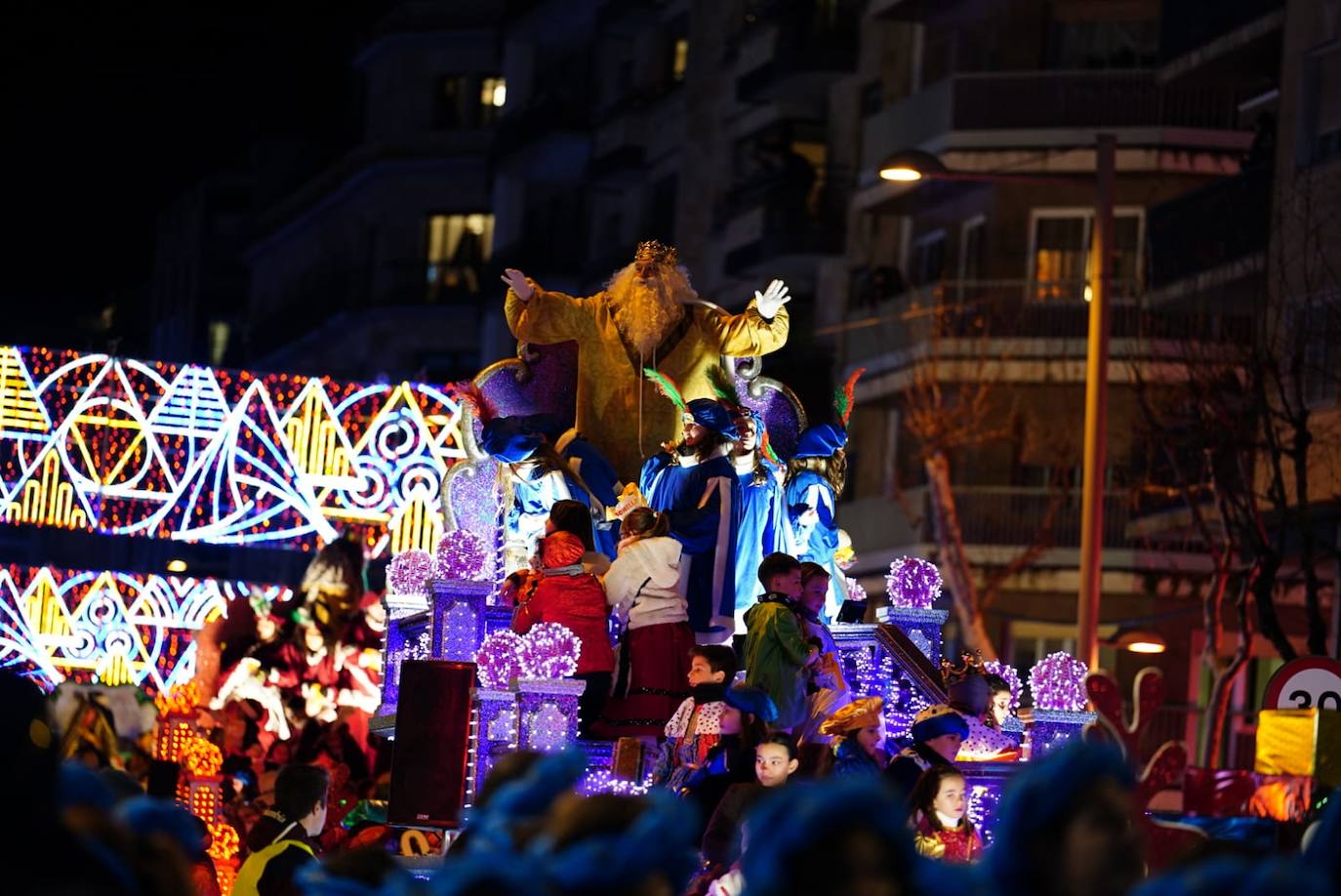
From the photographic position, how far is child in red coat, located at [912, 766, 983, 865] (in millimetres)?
13859

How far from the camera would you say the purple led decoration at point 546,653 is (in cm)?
1631

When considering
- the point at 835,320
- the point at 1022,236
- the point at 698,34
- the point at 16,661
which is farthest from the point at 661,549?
the point at 698,34

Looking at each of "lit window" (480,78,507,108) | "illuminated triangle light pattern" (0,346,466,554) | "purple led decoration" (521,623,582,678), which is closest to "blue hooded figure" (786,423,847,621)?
"purple led decoration" (521,623,582,678)

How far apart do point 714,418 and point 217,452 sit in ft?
31.9

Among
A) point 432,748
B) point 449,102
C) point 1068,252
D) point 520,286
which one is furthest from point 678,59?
point 432,748

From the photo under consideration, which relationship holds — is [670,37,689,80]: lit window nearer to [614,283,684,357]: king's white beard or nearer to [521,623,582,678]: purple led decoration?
[614,283,684,357]: king's white beard

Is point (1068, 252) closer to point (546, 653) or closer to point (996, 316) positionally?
point (996, 316)

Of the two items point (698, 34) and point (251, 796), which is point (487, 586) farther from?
point (698, 34)

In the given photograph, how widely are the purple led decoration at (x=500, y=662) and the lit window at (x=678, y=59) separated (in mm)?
39741

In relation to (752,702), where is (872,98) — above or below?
above

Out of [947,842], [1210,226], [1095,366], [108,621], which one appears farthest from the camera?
[1210,226]

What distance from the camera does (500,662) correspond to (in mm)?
16516

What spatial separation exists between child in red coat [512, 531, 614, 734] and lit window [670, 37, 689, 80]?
38488mm

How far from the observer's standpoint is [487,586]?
59.4ft
